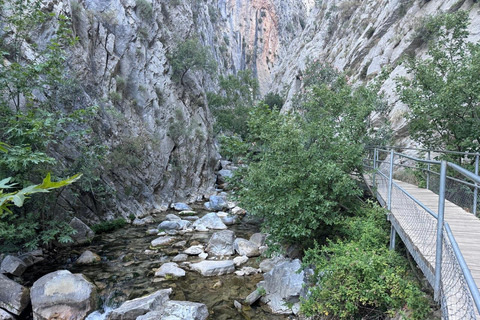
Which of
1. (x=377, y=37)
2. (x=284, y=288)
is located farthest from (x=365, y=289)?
(x=377, y=37)

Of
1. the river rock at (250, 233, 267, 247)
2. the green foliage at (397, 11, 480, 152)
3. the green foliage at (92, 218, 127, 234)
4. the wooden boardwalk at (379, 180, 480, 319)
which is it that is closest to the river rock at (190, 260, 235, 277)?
the river rock at (250, 233, 267, 247)

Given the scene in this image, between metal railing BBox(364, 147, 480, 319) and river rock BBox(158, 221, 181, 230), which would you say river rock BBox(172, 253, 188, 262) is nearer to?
river rock BBox(158, 221, 181, 230)

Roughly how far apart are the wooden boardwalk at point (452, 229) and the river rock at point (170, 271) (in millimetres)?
6596

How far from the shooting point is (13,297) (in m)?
6.81

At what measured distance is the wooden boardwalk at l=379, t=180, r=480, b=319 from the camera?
321cm

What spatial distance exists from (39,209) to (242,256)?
7.34 meters

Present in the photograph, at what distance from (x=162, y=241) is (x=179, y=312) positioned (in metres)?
5.97

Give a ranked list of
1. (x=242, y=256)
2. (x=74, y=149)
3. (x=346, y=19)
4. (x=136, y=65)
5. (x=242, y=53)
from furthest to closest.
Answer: (x=242, y=53)
(x=346, y=19)
(x=136, y=65)
(x=74, y=149)
(x=242, y=256)

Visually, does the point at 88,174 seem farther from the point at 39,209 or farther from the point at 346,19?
the point at 346,19

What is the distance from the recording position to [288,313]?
6.83 metres

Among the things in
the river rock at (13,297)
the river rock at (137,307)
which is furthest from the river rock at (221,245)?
the river rock at (13,297)

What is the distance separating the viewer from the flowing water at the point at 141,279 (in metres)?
7.45

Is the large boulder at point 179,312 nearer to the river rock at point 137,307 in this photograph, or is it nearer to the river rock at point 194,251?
the river rock at point 137,307

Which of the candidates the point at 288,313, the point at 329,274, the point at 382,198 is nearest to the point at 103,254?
the point at 288,313
